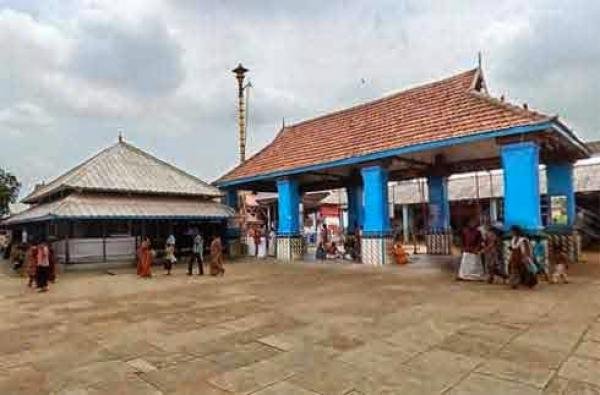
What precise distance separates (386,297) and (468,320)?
2.34 m

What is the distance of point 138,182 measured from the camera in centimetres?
1952

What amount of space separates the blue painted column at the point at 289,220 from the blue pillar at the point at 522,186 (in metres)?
8.77

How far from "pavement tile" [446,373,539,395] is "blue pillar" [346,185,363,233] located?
661 inches

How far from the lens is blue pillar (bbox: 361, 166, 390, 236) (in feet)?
49.4

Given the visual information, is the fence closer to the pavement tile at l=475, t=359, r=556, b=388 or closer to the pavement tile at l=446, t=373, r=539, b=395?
the pavement tile at l=475, t=359, r=556, b=388

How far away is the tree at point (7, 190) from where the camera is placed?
120ft

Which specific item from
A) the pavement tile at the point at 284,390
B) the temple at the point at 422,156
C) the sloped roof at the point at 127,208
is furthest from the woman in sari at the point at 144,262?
the pavement tile at the point at 284,390

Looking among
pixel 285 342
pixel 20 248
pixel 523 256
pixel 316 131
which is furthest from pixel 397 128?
pixel 20 248

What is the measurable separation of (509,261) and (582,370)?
18.7 ft

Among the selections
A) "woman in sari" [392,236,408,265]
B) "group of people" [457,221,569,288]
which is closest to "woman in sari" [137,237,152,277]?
"woman in sari" [392,236,408,265]

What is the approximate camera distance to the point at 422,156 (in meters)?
16.8

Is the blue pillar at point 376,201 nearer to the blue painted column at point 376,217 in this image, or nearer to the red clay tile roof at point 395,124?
the blue painted column at point 376,217

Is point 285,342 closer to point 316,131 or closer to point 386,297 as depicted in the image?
point 386,297

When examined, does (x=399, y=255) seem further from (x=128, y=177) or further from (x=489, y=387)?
(x=128, y=177)
